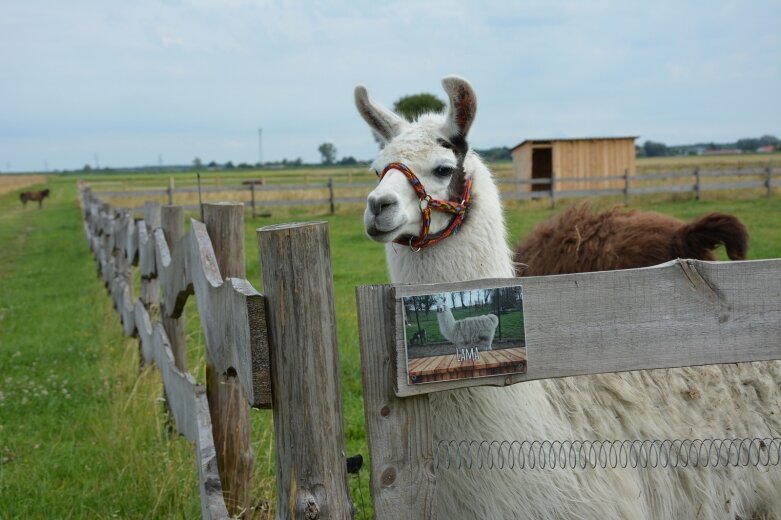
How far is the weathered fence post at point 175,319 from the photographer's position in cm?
424

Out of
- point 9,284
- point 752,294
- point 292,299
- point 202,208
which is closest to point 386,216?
point 202,208

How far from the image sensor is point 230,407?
10.2ft

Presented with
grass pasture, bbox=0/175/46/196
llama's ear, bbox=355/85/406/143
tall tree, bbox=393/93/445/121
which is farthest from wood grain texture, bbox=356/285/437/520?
grass pasture, bbox=0/175/46/196

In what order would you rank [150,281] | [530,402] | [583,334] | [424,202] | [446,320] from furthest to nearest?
[150,281], [424,202], [530,402], [583,334], [446,320]

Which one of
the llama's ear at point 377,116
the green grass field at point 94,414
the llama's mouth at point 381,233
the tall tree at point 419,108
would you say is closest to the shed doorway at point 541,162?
the green grass field at point 94,414

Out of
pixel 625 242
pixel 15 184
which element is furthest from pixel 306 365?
pixel 15 184

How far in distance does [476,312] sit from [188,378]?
1965mm

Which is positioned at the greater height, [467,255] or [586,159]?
[586,159]

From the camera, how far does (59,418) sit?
16.9ft

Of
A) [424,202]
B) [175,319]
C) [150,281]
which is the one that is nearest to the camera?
[424,202]

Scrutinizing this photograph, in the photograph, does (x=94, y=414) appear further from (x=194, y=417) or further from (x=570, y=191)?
(x=570, y=191)

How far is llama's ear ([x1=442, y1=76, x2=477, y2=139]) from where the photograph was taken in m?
3.05

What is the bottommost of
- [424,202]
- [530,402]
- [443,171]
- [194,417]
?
[194,417]

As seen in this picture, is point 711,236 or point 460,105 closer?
point 460,105
